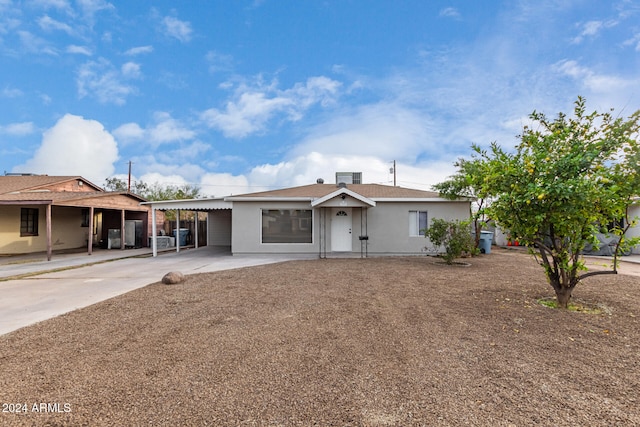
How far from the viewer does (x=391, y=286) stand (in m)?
6.86

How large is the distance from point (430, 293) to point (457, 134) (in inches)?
413

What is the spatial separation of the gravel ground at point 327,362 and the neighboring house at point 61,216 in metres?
10.3

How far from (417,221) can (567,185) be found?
8.78m

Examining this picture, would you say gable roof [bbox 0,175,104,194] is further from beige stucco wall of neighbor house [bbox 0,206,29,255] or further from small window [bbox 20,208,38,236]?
small window [bbox 20,208,38,236]

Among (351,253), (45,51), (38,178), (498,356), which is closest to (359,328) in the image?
(498,356)

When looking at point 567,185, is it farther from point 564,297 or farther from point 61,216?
point 61,216

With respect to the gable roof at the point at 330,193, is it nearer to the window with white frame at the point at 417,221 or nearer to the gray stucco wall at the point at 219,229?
the window with white frame at the point at 417,221

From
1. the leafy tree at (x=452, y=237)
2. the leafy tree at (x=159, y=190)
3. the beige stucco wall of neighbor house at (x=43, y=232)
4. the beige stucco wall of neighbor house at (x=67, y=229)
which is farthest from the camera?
the leafy tree at (x=159, y=190)

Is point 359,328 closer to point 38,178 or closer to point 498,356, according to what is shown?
point 498,356

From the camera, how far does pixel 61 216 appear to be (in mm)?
15586

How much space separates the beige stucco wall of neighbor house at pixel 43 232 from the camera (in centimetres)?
1337

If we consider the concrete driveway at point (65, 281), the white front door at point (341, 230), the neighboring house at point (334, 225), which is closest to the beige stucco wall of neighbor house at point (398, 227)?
the neighboring house at point (334, 225)

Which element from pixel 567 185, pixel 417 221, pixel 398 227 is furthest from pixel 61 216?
pixel 567 185

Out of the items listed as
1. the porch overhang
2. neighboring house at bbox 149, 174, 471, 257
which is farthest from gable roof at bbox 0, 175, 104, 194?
the porch overhang
